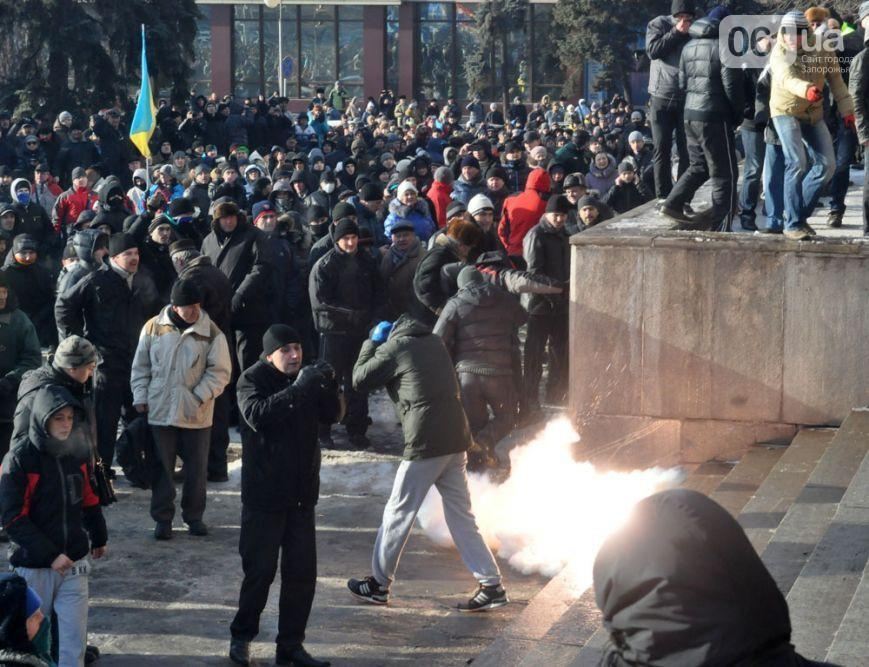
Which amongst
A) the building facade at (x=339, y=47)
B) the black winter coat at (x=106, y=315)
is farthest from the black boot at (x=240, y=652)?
the building facade at (x=339, y=47)

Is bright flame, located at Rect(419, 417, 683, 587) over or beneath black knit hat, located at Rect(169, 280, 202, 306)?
beneath

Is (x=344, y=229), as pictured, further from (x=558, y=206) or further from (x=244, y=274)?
(x=558, y=206)

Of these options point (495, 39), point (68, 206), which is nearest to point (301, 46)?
point (495, 39)

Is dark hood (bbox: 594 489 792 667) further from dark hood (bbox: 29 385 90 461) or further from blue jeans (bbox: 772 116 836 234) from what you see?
blue jeans (bbox: 772 116 836 234)

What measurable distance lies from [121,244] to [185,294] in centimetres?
143

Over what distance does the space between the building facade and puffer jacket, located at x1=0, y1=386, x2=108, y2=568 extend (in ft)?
161

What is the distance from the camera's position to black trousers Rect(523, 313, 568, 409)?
12.1 meters

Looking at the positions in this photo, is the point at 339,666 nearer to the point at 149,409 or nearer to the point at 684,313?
the point at 149,409

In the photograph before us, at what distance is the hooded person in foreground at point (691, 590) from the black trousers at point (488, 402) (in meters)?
7.07

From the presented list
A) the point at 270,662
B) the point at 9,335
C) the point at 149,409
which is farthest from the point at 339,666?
the point at 9,335

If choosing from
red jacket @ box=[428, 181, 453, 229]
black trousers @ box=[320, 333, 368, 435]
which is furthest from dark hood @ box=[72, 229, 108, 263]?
red jacket @ box=[428, 181, 453, 229]

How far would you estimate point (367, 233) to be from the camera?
12078mm

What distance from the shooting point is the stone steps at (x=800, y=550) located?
20.7ft

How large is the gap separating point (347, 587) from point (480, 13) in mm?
46144
